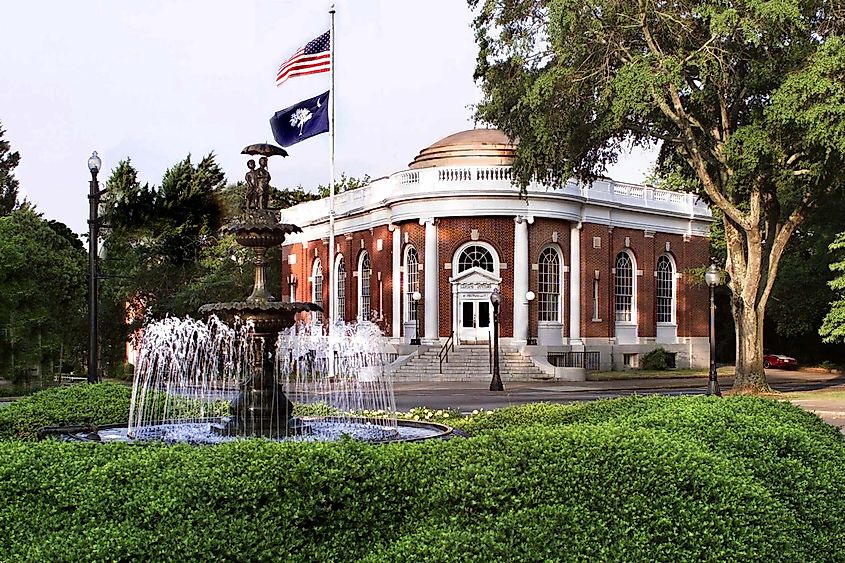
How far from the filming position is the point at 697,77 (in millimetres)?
27172

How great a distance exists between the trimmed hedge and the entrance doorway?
114 feet

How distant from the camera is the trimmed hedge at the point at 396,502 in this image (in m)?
5.82

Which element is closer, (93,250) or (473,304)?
(93,250)

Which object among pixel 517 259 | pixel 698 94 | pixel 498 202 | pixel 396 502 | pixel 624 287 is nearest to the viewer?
pixel 396 502

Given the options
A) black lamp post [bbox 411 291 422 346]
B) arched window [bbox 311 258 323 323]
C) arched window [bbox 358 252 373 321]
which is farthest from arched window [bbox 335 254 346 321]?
black lamp post [bbox 411 291 422 346]

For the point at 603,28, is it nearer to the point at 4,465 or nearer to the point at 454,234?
the point at 454,234

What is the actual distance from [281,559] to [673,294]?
147 ft

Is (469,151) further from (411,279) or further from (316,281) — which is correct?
(316,281)

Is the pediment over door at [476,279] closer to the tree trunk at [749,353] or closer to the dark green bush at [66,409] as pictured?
the tree trunk at [749,353]

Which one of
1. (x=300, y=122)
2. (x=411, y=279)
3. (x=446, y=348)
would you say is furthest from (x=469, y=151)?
(x=300, y=122)

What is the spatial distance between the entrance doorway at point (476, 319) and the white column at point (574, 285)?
159 inches

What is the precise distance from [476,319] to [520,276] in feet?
8.97

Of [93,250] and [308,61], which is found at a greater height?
[308,61]

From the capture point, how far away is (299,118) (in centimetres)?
3394
